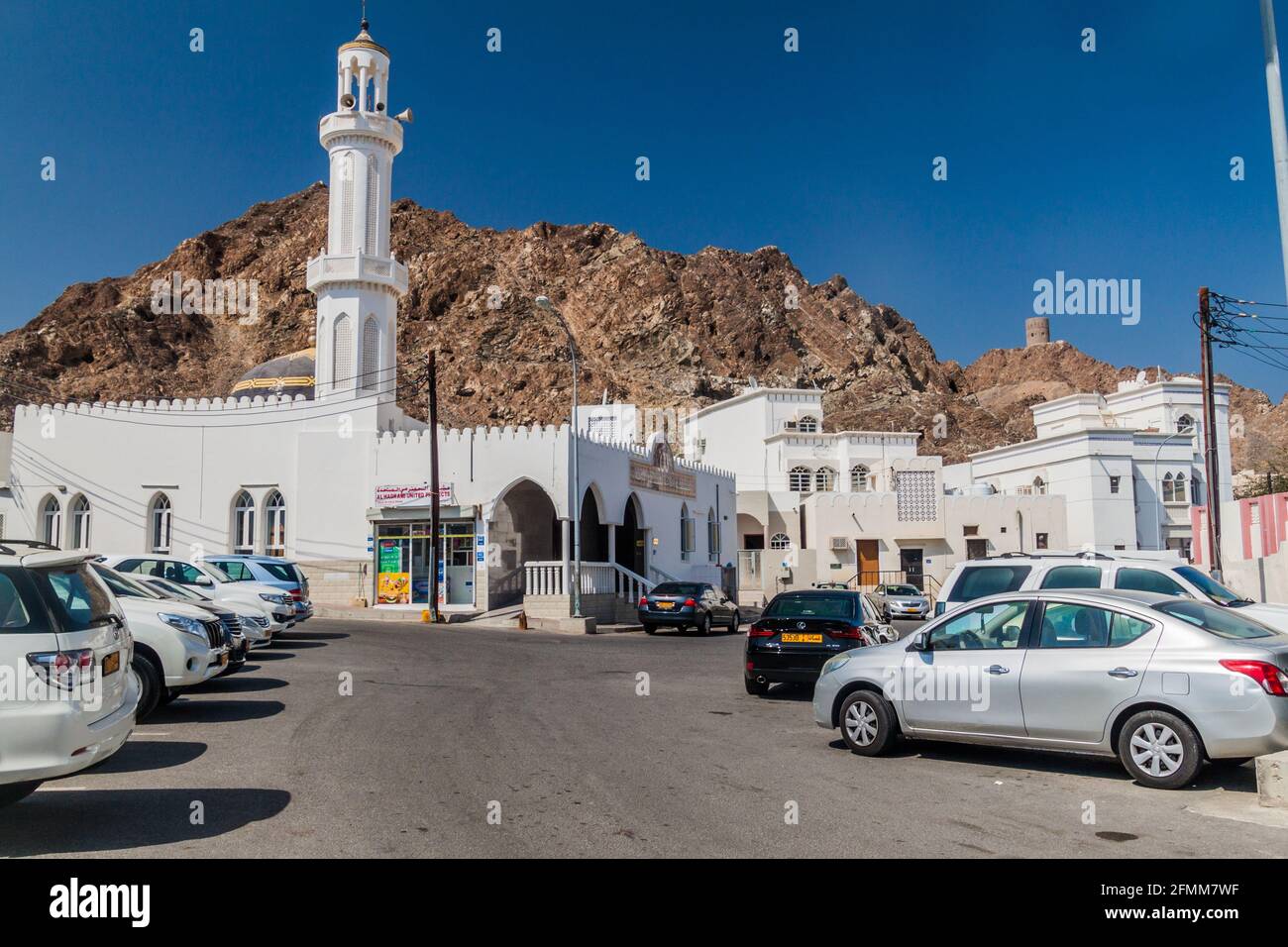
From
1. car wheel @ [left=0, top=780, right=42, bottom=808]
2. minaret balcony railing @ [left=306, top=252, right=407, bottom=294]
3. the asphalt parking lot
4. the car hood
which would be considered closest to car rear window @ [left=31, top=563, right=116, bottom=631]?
car wheel @ [left=0, top=780, right=42, bottom=808]

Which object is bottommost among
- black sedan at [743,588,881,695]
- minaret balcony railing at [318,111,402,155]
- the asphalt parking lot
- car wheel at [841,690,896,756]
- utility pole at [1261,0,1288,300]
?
the asphalt parking lot

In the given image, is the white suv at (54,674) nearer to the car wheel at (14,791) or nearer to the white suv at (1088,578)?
the car wheel at (14,791)

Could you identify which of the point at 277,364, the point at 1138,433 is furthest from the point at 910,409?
the point at 277,364

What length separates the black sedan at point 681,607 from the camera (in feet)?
83.6

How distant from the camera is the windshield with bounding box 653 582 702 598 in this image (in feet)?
84.6

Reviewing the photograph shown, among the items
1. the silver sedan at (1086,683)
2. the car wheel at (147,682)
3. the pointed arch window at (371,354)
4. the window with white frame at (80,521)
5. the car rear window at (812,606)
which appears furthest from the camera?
the pointed arch window at (371,354)

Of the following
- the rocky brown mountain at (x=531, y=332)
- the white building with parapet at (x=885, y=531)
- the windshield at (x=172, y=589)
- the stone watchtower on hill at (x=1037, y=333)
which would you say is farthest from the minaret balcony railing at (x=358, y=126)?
the stone watchtower on hill at (x=1037, y=333)

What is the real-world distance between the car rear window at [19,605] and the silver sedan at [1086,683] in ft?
22.1

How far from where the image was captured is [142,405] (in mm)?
35469

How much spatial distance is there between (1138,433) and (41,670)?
53.2 meters

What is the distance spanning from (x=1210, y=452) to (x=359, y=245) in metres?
29.6

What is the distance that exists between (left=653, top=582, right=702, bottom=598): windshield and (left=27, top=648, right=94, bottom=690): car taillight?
2032cm

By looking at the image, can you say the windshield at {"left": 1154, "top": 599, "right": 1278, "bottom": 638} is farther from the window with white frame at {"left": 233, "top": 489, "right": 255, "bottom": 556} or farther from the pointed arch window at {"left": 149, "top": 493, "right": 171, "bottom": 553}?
the pointed arch window at {"left": 149, "top": 493, "right": 171, "bottom": 553}
